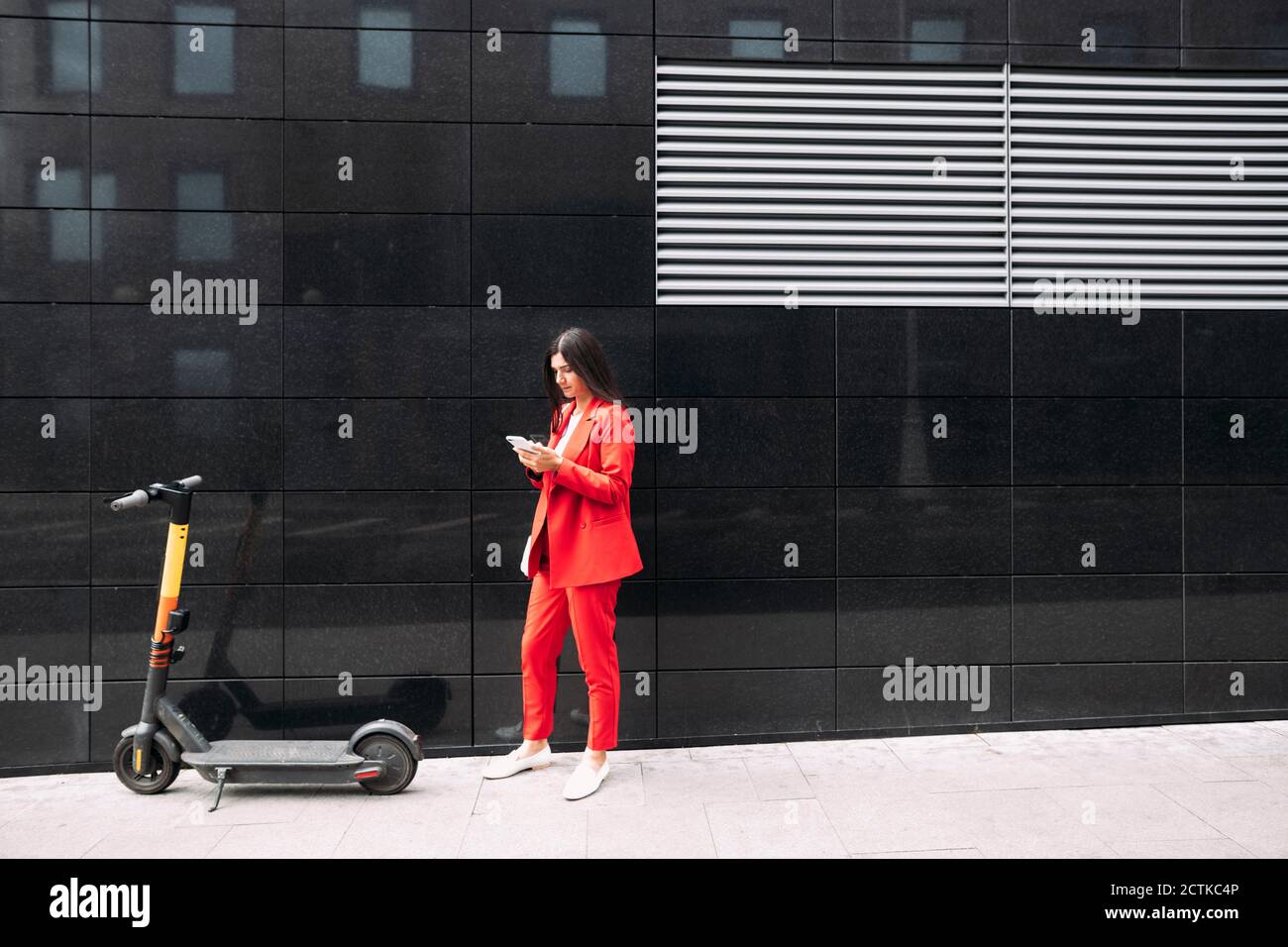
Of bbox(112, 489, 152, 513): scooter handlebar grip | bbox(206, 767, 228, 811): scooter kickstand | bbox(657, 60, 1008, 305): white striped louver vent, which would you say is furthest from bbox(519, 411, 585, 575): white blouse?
bbox(112, 489, 152, 513): scooter handlebar grip

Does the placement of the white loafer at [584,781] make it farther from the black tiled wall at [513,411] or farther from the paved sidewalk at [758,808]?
the black tiled wall at [513,411]

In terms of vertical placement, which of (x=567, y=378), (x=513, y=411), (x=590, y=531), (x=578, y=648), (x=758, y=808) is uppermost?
(x=567, y=378)

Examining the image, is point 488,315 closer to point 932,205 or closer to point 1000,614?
point 932,205

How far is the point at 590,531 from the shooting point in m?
4.29

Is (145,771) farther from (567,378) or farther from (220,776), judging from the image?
(567,378)

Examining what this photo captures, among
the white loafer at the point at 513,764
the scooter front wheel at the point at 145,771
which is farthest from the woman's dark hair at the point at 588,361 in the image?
the scooter front wheel at the point at 145,771

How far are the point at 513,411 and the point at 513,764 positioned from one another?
6.51 feet

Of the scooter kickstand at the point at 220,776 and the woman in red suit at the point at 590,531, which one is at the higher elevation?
the woman in red suit at the point at 590,531

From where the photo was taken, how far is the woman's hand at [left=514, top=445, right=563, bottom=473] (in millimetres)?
3932

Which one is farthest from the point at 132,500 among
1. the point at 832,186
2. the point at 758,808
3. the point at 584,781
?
the point at 832,186

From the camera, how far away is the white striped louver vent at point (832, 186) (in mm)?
5297

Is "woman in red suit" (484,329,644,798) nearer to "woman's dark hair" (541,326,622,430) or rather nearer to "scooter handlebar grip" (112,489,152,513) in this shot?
"woman's dark hair" (541,326,622,430)

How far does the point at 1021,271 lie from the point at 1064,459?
3.99ft

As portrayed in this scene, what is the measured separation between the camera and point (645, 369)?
5.12m
